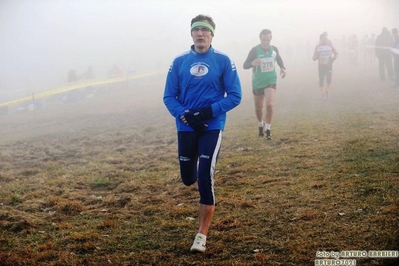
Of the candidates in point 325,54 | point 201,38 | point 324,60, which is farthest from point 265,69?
point 324,60

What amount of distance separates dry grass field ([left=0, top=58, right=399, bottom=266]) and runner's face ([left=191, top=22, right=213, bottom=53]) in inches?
74.3

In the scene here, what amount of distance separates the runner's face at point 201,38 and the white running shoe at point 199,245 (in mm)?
1893

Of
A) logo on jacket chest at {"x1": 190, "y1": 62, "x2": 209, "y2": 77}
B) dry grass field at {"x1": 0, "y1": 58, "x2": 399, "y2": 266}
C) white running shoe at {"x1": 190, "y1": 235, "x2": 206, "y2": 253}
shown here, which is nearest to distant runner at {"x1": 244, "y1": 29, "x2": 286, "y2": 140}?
dry grass field at {"x1": 0, "y1": 58, "x2": 399, "y2": 266}

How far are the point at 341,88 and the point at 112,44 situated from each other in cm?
7094

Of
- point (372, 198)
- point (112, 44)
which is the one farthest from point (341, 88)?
point (112, 44)

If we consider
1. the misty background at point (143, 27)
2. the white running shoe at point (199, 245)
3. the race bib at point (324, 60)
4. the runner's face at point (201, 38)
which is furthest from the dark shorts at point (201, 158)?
the misty background at point (143, 27)

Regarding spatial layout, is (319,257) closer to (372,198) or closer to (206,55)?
(372,198)

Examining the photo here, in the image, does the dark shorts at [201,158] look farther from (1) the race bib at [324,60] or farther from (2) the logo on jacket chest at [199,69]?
(1) the race bib at [324,60]

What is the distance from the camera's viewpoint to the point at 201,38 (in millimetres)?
4922

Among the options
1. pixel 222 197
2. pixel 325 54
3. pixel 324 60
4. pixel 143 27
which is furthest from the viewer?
pixel 143 27

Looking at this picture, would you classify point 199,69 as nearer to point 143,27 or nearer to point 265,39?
point 265,39

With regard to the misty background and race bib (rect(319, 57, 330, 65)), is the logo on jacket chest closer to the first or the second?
race bib (rect(319, 57, 330, 65))

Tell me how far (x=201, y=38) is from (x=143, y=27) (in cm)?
10642

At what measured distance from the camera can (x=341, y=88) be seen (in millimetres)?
22641
